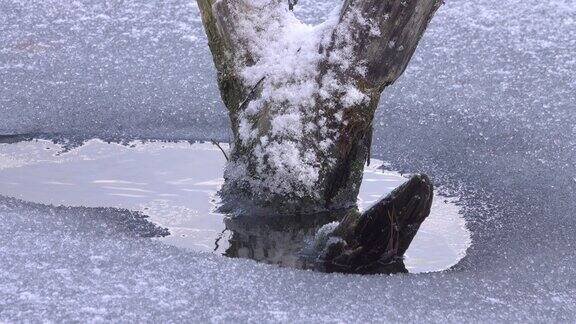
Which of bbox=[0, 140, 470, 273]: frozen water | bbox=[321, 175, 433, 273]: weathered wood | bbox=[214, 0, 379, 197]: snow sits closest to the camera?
bbox=[321, 175, 433, 273]: weathered wood

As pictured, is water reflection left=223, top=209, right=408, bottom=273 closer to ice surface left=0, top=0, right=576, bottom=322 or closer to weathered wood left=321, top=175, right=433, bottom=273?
weathered wood left=321, top=175, right=433, bottom=273

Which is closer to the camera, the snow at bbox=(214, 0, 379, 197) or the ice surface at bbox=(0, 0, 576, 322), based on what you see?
the ice surface at bbox=(0, 0, 576, 322)

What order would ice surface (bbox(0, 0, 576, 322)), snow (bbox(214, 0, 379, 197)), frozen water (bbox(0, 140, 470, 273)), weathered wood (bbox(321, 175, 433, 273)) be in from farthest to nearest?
snow (bbox(214, 0, 379, 197)), frozen water (bbox(0, 140, 470, 273)), weathered wood (bbox(321, 175, 433, 273)), ice surface (bbox(0, 0, 576, 322))

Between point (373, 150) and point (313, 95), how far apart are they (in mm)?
629

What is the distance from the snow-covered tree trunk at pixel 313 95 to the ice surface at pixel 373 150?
0.41 metres

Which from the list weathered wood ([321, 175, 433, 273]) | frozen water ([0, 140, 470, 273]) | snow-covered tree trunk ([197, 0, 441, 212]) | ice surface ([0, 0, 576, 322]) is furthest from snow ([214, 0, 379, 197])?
ice surface ([0, 0, 576, 322])

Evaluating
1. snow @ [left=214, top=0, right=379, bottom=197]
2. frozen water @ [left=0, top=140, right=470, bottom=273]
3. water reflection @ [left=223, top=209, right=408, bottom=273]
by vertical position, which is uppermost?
snow @ [left=214, top=0, right=379, bottom=197]

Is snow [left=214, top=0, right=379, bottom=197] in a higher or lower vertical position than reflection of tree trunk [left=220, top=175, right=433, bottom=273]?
higher

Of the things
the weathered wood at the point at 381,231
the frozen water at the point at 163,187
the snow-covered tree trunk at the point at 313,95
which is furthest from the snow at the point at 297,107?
the weathered wood at the point at 381,231

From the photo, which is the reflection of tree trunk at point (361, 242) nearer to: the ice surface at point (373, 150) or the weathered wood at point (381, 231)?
the weathered wood at point (381, 231)

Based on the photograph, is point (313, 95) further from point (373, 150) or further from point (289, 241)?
point (373, 150)

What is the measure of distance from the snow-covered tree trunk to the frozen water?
15 centimetres

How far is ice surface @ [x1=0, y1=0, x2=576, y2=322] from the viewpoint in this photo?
1.90 meters

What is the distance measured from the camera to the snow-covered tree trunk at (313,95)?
8.13ft
